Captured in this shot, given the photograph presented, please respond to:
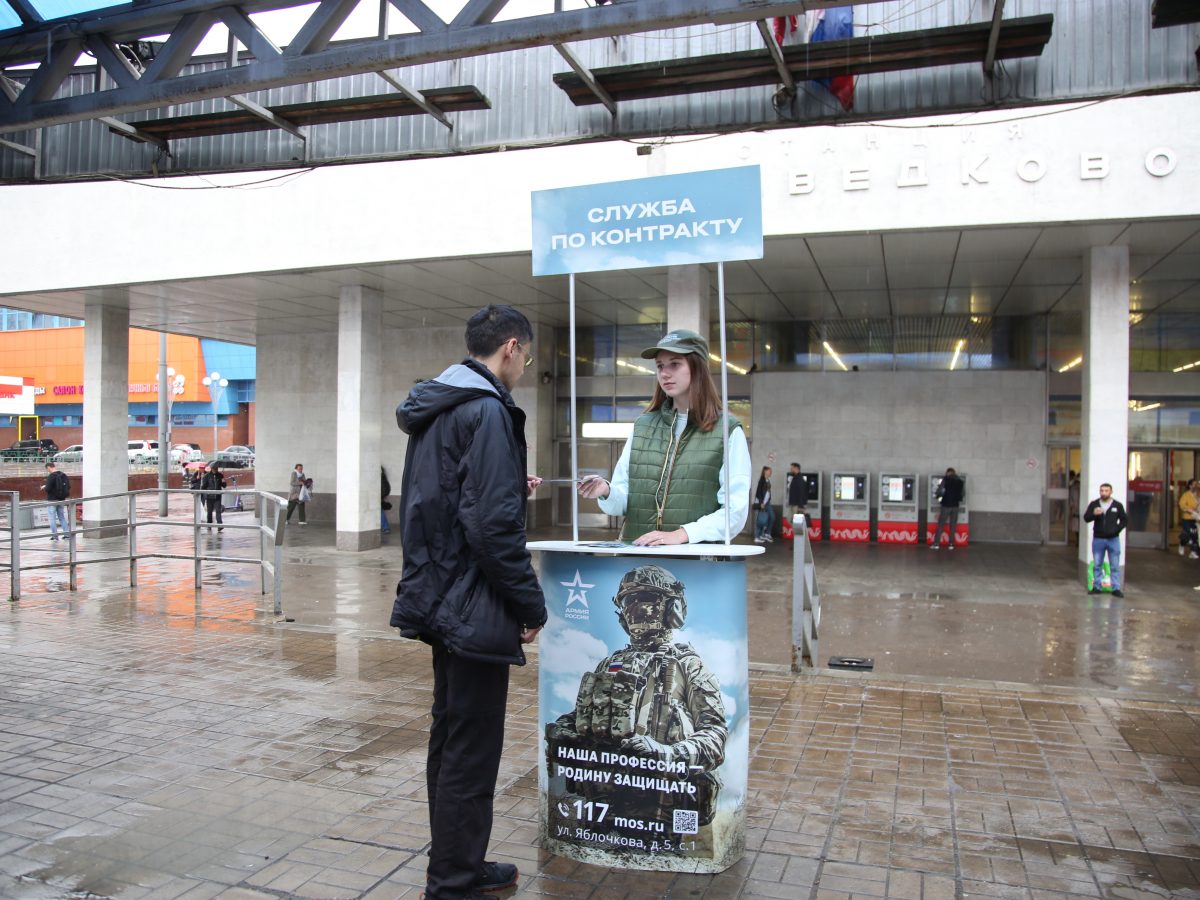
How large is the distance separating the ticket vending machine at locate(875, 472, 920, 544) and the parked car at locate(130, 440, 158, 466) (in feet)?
114

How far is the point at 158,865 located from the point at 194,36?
147 inches

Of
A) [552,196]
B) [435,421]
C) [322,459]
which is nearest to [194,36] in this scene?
[552,196]

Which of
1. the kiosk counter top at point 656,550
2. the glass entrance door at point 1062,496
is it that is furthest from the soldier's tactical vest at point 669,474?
the glass entrance door at point 1062,496

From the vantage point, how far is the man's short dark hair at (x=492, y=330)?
3334 mm

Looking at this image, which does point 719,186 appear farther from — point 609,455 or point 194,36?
point 609,455

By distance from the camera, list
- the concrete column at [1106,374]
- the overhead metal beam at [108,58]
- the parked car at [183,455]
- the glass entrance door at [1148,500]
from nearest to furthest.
A: the overhead metal beam at [108,58] < the concrete column at [1106,374] < the glass entrance door at [1148,500] < the parked car at [183,455]

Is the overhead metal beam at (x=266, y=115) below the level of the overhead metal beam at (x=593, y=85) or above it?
below

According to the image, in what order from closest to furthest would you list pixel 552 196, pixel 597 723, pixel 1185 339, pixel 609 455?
pixel 597 723 → pixel 552 196 → pixel 1185 339 → pixel 609 455

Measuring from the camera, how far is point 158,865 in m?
3.55

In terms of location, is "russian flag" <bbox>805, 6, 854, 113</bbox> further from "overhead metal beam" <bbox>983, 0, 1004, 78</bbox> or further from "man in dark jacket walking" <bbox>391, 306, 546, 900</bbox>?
"man in dark jacket walking" <bbox>391, 306, 546, 900</bbox>

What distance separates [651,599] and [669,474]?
0.60 m

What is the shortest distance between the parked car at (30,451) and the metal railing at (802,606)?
3864cm

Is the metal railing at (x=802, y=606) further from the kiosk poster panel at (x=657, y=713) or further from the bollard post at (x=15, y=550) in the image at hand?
the bollard post at (x=15, y=550)

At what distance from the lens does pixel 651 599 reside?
11.3 ft
